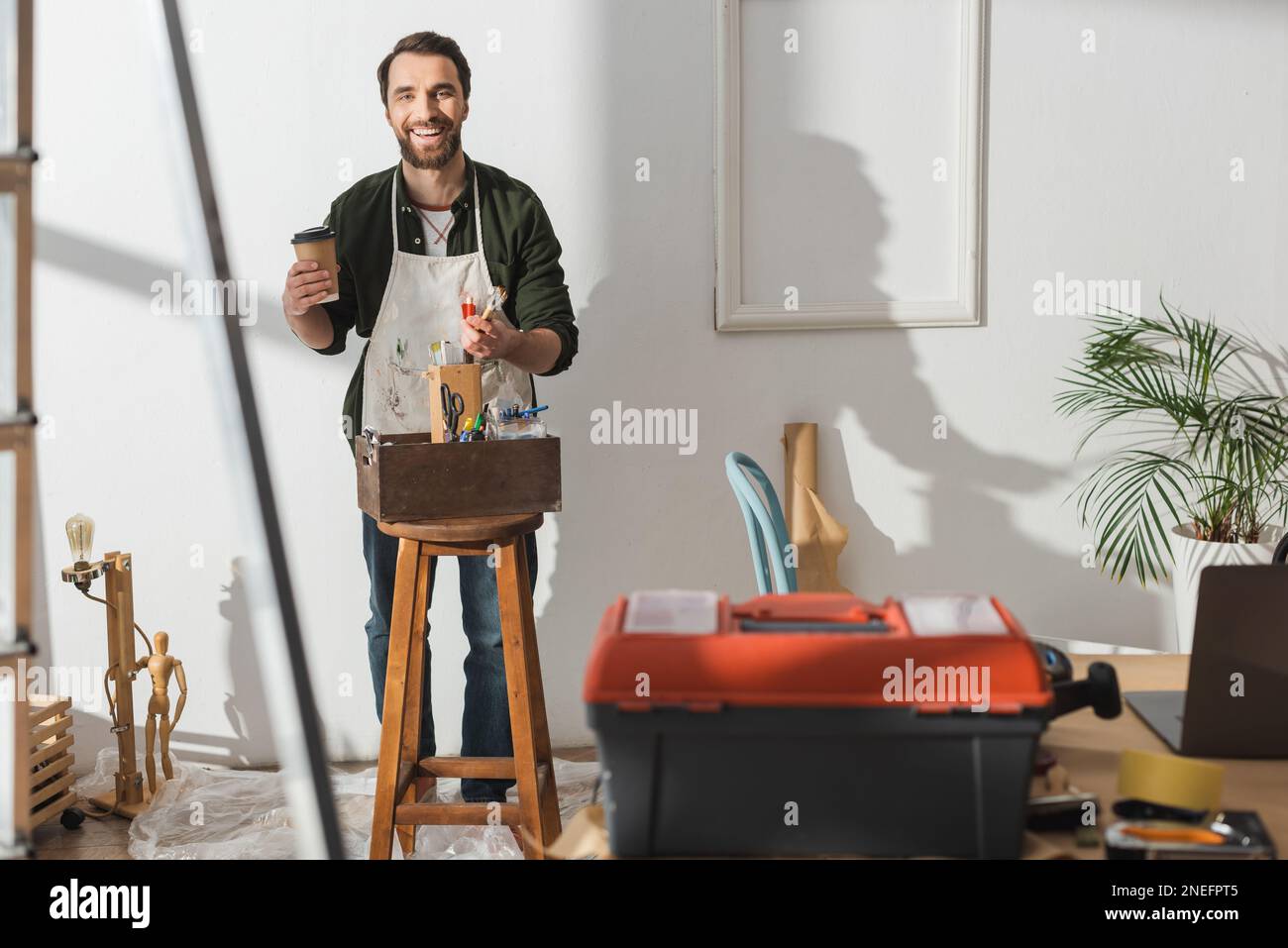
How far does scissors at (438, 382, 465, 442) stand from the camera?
2.49 meters

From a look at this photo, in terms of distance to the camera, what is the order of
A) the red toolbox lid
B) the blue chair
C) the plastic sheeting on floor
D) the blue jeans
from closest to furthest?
the red toolbox lid → the blue chair → the plastic sheeting on floor → the blue jeans

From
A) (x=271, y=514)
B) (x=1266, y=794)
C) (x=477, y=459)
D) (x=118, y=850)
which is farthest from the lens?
(x=118, y=850)

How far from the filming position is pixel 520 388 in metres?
3.04

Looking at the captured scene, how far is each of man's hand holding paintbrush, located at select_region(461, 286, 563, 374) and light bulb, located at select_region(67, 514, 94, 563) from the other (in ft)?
4.04

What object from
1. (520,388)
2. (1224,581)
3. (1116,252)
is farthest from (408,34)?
(1224,581)

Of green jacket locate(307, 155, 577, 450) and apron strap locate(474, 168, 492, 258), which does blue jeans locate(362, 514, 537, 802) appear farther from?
apron strap locate(474, 168, 492, 258)

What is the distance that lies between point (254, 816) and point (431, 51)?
2026mm

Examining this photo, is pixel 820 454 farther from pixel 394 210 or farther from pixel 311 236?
pixel 311 236

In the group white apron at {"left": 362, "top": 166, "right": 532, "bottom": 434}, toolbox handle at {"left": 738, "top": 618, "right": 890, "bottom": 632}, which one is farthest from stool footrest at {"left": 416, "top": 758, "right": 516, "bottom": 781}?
toolbox handle at {"left": 738, "top": 618, "right": 890, "bottom": 632}

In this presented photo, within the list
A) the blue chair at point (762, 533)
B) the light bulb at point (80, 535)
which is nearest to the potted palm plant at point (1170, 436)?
the blue chair at point (762, 533)

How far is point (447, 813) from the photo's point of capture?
2557 mm
